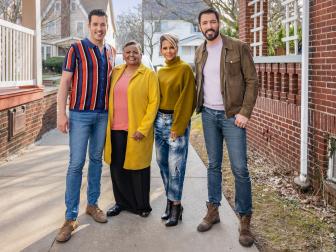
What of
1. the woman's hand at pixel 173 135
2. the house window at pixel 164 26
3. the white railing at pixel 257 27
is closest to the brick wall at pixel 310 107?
the white railing at pixel 257 27

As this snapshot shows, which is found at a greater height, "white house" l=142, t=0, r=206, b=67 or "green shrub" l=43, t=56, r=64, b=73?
"white house" l=142, t=0, r=206, b=67

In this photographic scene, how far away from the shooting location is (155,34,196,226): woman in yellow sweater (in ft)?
13.5

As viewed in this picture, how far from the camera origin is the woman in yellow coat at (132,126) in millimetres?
4227

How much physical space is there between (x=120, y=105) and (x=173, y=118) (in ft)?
1.71

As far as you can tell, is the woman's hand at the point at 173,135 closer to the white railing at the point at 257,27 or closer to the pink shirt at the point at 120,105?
the pink shirt at the point at 120,105

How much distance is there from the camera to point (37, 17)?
30.4ft

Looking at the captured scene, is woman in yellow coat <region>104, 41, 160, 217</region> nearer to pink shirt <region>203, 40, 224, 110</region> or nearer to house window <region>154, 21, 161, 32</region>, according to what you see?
pink shirt <region>203, 40, 224, 110</region>

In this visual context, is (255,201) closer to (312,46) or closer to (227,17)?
(312,46)

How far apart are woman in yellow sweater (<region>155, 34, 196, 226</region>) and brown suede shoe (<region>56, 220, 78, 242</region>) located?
87cm

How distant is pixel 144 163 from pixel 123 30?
58.1 metres

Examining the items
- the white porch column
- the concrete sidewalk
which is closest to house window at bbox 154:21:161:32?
the white porch column

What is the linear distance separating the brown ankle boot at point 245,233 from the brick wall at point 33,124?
4199mm

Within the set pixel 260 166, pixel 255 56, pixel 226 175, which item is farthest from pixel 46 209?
pixel 255 56

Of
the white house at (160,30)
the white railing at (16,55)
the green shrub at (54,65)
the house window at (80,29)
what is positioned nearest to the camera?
the white railing at (16,55)
